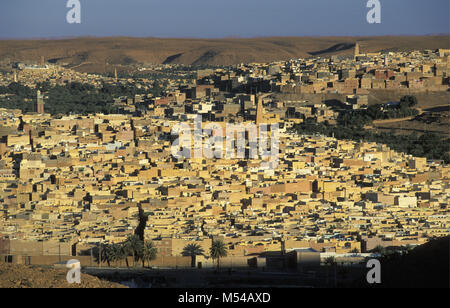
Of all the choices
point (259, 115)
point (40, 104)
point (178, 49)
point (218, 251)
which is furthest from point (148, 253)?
point (178, 49)

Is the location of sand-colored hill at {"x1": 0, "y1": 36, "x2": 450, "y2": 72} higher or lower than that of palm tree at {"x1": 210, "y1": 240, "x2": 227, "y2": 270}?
higher

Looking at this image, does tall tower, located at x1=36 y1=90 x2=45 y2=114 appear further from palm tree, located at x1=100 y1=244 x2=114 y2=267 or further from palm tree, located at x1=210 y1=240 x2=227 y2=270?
palm tree, located at x1=210 y1=240 x2=227 y2=270

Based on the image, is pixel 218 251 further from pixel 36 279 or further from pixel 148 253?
pixel 36 279

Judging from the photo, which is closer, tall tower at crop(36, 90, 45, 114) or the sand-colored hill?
tall tower at crop(36, 90, 45, 114)

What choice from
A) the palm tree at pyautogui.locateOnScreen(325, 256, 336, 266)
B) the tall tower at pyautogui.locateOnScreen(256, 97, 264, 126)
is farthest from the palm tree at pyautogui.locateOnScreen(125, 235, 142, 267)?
the tall tower at pyautogui.locateOnScreen(256, 97, 264, 126)

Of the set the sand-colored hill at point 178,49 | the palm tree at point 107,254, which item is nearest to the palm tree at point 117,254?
the palm tree at point 107,254
